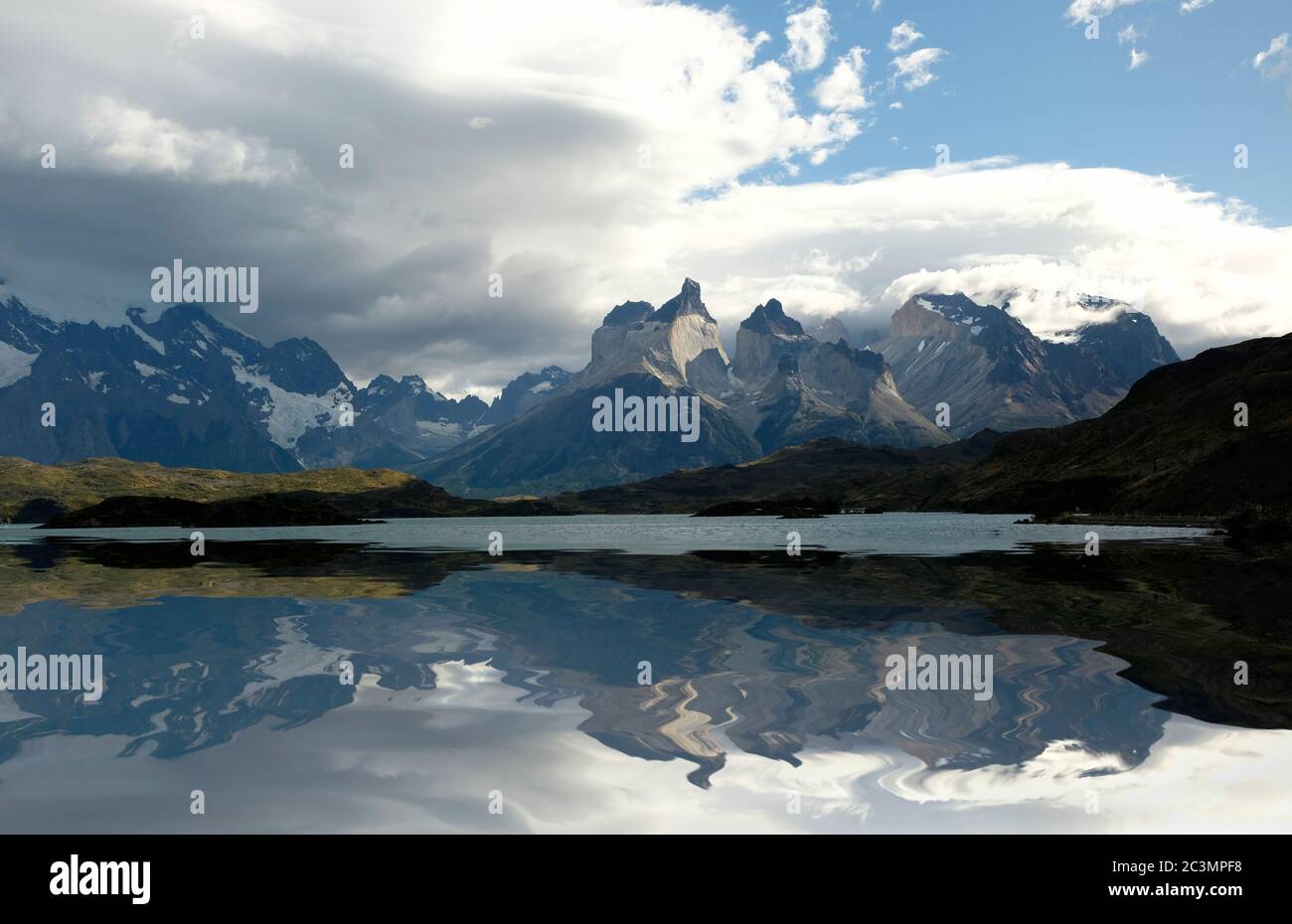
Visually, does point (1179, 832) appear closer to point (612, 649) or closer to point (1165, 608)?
point (612, 649)

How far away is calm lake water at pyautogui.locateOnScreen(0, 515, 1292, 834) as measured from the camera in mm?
13023

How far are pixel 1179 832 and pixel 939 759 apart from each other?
12.6 feet

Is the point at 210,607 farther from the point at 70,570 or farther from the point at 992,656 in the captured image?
the point at 70,570

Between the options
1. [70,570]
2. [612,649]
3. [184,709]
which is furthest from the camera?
[70,570]

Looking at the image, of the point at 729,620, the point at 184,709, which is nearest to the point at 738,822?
the point at 184,709

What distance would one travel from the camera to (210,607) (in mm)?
39000

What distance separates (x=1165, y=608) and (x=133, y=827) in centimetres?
3742

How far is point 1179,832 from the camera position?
39.9 ft

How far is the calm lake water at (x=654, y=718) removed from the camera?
13.0 meters

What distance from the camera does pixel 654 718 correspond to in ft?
60.3
